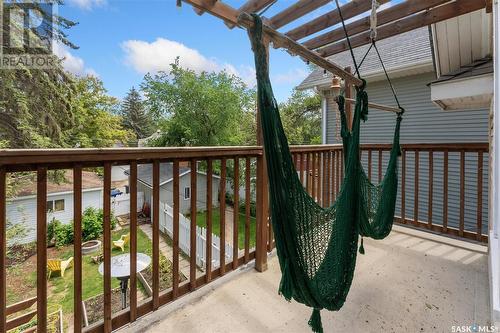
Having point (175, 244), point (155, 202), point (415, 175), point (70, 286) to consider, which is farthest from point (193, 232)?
point (70, 286)

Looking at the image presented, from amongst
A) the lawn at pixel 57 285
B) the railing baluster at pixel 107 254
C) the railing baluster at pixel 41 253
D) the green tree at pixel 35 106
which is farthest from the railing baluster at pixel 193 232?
the green tree at pixel 35 106

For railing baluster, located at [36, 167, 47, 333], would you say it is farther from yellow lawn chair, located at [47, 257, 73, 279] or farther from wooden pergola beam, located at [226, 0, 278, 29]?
yellow lawn chair, located at [47, 257, 73, 279]

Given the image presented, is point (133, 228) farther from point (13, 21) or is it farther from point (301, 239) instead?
point (13, 21)

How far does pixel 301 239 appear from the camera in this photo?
3.60 ft

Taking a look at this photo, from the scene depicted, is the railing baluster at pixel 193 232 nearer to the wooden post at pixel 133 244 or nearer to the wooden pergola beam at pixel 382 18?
the wooden post at pixel 133 244

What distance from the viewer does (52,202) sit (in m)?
8.66

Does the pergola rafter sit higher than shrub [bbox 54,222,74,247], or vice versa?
the pergola rafter

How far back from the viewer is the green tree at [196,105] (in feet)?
37.4

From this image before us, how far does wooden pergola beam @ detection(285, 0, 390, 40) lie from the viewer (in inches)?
67.5

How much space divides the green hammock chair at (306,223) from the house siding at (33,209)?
26.0 ft

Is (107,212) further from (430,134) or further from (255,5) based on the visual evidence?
(430,134)

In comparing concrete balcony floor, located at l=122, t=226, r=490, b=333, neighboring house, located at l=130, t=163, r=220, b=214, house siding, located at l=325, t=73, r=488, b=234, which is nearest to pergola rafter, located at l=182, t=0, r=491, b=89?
concrete balcony floor, located at l=122, t=226, r=490, b=333

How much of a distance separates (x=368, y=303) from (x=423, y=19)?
2.09 m

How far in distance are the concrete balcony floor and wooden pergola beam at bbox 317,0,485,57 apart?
6.25 feet
